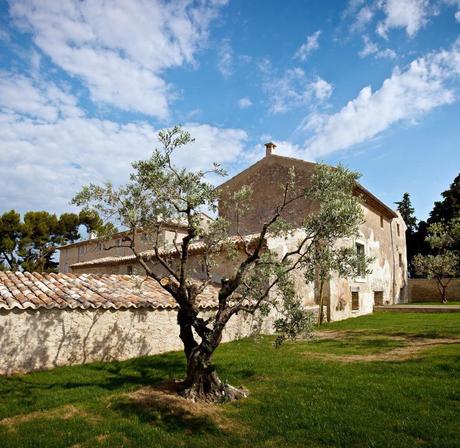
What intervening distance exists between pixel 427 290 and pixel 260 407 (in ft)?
102

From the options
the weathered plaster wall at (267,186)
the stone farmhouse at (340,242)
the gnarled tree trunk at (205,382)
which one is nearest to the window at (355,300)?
the stone farmhouse at (340,242)

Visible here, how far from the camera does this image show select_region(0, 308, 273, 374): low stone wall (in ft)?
34.0

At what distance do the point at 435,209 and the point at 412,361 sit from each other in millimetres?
37287

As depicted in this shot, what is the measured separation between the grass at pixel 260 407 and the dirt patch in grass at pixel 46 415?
21mm

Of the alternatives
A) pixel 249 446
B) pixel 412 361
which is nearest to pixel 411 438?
pixel 249 446

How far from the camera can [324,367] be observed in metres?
10.0

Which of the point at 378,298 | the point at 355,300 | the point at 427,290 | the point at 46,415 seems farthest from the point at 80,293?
Result: the point at 427,290

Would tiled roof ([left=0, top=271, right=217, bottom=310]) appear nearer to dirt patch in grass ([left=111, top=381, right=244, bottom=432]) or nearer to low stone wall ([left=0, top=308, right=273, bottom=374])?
low stone wall ([left=0, top=308, right=273, bottom=374])

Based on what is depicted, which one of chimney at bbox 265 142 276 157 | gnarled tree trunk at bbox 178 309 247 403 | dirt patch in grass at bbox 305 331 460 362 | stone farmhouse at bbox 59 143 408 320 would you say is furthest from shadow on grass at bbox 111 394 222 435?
chimney at bbox 265 142 276 157

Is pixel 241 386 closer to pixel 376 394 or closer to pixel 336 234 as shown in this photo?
pixel 376 394

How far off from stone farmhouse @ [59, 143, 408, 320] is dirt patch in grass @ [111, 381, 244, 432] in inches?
328

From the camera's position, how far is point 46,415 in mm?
7477

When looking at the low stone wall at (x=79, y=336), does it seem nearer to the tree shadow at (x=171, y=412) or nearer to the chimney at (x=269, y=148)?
the tree shadow at (x=171, y=412)

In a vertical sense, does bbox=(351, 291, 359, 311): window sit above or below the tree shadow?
above
